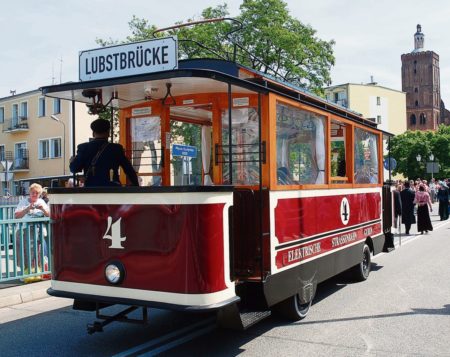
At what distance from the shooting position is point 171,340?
18.2 ft

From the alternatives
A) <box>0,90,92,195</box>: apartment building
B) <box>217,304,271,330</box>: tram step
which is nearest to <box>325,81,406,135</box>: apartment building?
<box>0,90,92,195</box>: apartment building

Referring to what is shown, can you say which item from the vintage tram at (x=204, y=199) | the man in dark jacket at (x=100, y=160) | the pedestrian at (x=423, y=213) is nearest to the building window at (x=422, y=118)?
the pedestrian at (x=423, y=213)

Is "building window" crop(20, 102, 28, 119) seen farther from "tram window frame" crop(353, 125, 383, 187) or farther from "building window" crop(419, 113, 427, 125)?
"building window" crop(419, 113, 427, 125)

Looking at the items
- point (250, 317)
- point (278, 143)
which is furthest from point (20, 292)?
point (278, 143)

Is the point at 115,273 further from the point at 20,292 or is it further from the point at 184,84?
the point at 20,292

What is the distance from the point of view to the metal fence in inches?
325

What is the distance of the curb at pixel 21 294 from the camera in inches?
297

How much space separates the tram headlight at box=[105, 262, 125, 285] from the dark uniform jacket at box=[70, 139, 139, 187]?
34.5 inches

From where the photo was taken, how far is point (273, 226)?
5.35 m

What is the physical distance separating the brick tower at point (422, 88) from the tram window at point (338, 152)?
11317cm

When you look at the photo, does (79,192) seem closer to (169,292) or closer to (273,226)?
(169,292)

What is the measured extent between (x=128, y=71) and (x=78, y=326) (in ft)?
10.2

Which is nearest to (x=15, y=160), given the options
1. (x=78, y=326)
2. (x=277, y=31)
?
(x=277, y=31)

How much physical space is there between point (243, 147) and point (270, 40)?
2449 cm
